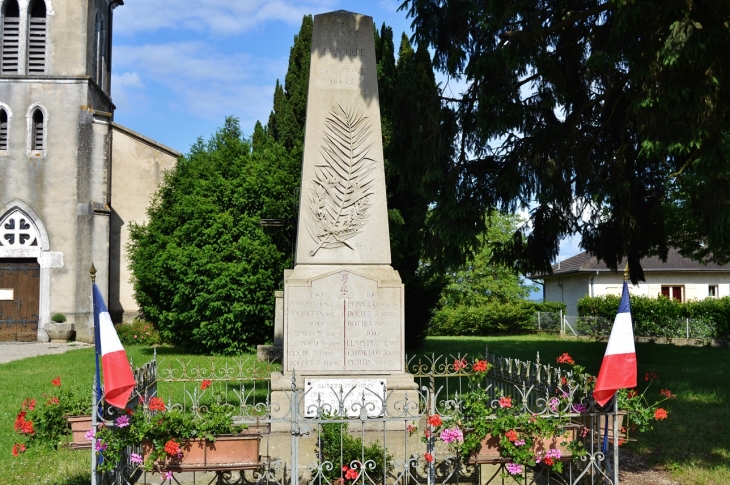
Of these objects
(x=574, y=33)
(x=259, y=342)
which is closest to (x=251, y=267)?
(x=259, y=342)

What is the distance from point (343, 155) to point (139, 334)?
1944 cm

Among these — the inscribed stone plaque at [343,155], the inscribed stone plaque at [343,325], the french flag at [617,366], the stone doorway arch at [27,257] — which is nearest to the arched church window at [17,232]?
the stone doorway arch at [27,257]

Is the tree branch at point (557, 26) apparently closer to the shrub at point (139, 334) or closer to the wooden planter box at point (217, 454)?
the wooden planter box at point (217, 454)

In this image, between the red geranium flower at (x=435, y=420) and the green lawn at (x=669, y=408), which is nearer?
the red geranium flower at (x=435, y=420)

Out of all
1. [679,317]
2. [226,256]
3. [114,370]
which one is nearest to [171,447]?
[114,370]

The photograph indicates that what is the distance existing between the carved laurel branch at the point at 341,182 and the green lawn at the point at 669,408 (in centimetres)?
367

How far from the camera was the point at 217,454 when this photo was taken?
5.96 metres

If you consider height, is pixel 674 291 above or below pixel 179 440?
above

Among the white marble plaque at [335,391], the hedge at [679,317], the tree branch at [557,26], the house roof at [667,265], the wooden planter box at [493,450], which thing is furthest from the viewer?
the house roof at [667,265]

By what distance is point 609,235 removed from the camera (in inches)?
549

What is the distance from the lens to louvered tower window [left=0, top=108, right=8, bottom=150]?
25.6m

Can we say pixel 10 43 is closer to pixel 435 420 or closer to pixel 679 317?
pixel 435 420

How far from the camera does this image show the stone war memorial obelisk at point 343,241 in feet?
27.2

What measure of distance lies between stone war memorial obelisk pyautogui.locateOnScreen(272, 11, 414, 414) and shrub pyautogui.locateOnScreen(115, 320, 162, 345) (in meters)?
18.6
